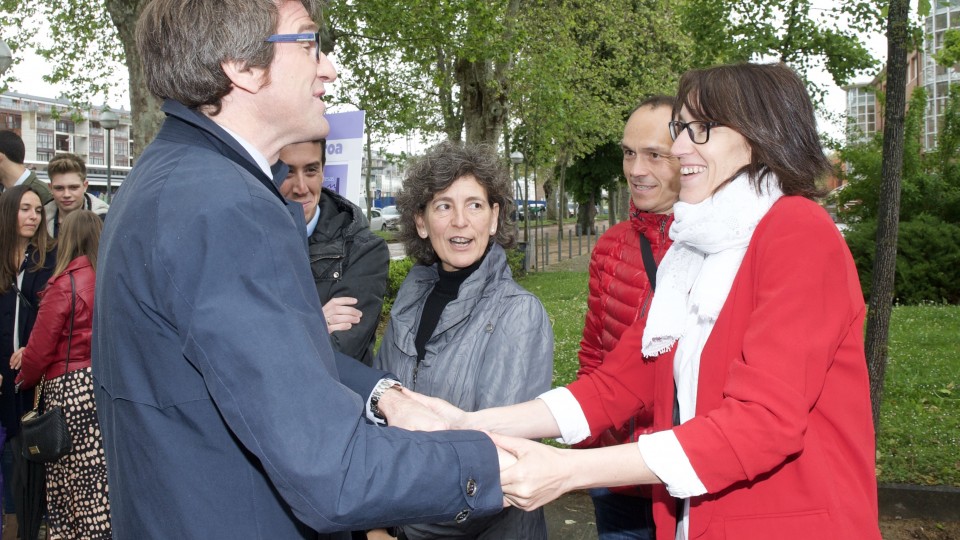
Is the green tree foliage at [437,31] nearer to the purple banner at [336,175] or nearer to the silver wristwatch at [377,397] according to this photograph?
the purple banner at [336,175]

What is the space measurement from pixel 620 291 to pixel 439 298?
2.38 ft

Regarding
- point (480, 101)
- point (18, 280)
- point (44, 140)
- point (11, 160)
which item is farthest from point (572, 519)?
point (44, 140)

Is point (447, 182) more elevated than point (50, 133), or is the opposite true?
point (50, 133)

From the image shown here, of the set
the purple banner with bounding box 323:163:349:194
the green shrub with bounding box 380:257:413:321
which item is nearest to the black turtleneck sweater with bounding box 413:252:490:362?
the purple banner with bounding box 323:163:349:194

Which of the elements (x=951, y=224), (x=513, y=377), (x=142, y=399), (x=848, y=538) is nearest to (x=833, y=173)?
(x=848, y=538)

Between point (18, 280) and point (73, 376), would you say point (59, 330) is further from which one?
point (18, 280)

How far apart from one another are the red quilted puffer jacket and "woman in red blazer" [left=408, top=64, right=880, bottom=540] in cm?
88

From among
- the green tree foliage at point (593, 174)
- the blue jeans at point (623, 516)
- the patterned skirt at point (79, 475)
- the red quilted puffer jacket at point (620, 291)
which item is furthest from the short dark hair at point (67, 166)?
the green tree foliage at point (593, 174)

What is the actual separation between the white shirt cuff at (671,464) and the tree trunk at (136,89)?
8091mm

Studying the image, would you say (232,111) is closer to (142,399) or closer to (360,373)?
(142,399)

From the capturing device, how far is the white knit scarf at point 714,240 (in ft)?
6.96

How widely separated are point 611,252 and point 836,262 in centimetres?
164

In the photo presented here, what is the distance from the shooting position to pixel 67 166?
6.50m

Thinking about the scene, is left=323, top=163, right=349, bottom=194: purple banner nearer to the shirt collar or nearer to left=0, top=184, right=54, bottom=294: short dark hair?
the shirt collar
